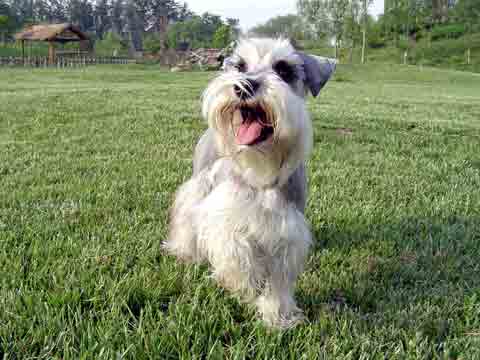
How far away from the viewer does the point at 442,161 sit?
686cm

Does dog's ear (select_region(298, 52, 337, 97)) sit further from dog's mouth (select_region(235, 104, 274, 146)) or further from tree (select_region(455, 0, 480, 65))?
tree (select_region(455, 0, 480, 65))

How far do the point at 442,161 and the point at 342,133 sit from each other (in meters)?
2.08

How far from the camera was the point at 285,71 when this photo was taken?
2951mm

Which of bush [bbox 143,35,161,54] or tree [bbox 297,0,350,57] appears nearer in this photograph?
tree [bbox 297,0,350,57]

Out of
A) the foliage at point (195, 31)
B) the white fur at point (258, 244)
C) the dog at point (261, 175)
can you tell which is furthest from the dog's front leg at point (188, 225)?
the foliage at point (195, 31)

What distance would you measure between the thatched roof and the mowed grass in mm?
43423

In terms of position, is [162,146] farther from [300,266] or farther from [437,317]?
[437,317]

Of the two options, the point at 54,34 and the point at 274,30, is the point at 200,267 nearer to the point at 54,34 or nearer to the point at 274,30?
the point at 274,30

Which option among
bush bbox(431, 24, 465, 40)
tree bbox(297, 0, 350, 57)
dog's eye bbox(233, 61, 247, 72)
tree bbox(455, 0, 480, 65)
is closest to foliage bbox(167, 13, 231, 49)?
tree bbox(297, 0, 350, 57)

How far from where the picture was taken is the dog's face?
8.31 ft

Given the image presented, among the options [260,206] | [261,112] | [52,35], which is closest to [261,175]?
[260,206]

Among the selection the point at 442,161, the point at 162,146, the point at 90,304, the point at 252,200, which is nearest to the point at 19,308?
the point at 90,304

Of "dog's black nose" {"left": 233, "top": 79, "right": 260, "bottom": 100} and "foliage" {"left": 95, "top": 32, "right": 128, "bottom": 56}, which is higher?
"foliage" {"left": 95, "top": 32, "right": 128, "bottom": 56}

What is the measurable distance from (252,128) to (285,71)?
1.80ft
